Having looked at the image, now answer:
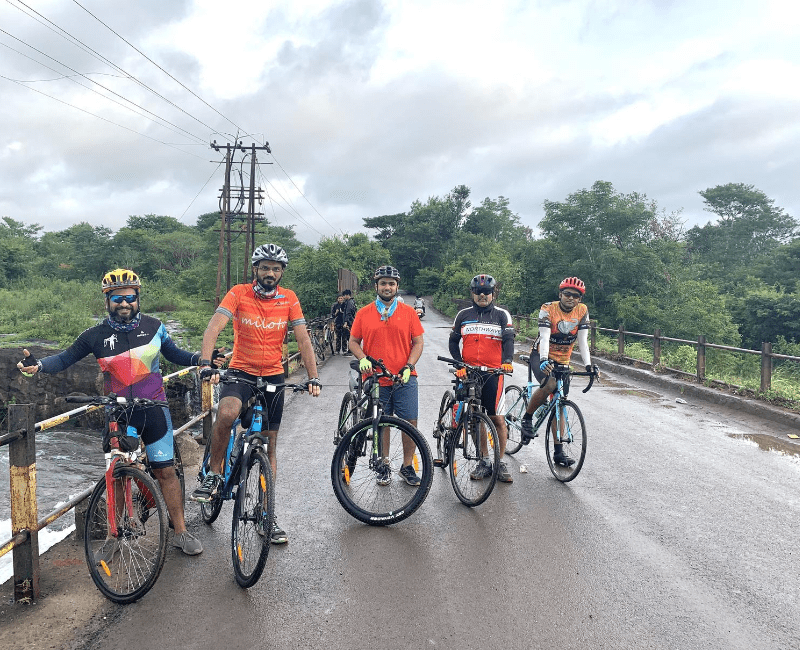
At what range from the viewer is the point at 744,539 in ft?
14.3

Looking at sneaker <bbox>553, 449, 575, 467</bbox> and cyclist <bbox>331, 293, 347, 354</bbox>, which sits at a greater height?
cyclist <bbox>331, 293, 347, 354</bbox>

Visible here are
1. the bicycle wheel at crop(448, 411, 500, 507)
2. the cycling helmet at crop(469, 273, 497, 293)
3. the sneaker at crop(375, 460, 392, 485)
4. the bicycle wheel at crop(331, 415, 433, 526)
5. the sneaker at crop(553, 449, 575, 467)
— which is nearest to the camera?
the bicycle wheel at crop(331, 415, 433, 526)

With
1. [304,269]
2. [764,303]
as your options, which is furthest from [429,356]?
[764,303]

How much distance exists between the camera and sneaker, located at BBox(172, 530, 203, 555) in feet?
13.3

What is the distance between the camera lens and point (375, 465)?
4.80m

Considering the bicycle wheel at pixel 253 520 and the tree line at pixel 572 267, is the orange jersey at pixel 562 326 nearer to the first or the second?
the bicycle wheel at pixel 253 520

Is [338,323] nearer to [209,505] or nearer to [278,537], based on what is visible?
[209,505]

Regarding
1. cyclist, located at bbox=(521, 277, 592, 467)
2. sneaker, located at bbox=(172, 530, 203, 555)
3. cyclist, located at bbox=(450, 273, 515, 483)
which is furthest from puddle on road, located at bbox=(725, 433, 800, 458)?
sneaker, located at bbox=(172, 530, 203, 555)

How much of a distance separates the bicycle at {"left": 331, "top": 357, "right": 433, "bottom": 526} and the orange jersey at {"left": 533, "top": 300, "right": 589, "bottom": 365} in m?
1.99

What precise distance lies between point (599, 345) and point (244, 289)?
52.5 ft

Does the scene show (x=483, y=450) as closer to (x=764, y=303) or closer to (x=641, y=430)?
(x=641, y=430)

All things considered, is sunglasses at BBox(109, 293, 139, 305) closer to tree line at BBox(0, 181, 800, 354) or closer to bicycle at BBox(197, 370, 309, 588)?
bicycle at BBox(197, 370, 309, 588)

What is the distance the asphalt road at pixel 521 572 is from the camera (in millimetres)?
3088

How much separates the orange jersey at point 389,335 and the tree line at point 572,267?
23845 mm
